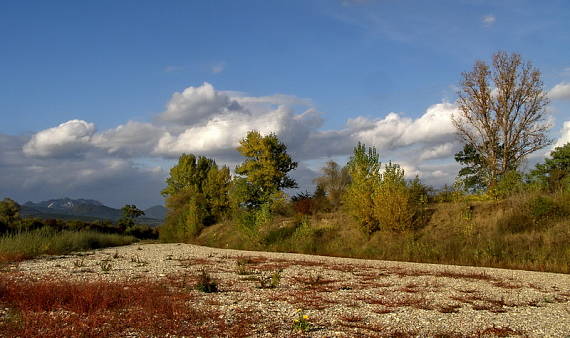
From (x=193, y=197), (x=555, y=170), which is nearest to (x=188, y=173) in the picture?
(x=193, y=197)

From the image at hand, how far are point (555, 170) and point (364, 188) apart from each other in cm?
1716

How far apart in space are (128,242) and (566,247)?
43485 millimetres

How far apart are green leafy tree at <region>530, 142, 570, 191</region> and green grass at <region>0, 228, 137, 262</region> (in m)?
35.9

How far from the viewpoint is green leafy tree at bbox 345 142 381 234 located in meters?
31.3

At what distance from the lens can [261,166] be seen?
54219mm

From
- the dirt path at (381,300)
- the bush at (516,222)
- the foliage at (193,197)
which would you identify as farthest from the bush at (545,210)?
the foliage at (193,197)

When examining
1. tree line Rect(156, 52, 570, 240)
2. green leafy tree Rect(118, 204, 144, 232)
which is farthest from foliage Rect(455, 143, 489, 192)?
green leafy tree Rect(118, 204, 144, 232)

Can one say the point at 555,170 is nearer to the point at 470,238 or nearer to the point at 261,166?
the point at 470,238

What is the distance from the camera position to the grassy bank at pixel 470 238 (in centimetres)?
2288

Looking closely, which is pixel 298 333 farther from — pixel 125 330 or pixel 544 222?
pixel 544 222

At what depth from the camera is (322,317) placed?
384 inches

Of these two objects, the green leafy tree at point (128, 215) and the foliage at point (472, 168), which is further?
the green leafy tree at point (128, 215)

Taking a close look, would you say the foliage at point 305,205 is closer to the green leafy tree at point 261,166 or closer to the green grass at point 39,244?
the green leafy tree at point 261,166

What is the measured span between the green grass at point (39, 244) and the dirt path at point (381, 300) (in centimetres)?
782
